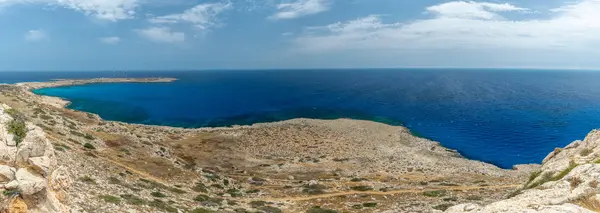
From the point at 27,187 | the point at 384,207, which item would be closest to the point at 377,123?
the point at 384,207

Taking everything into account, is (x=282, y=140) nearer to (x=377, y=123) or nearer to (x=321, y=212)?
(x=377, y=123)

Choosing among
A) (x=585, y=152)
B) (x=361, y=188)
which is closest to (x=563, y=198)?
(x=585, y=152)

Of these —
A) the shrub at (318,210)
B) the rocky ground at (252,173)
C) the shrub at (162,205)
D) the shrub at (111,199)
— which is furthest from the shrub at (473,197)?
the shrub at (111,199)

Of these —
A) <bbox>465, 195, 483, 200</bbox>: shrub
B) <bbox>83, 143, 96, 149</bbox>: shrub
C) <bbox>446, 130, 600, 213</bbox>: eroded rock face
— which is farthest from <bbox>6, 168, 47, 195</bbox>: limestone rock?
<bbox>465, 195, 483, 200</bbox>: shrub

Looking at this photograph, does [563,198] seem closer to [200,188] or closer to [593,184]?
A: [593,184]

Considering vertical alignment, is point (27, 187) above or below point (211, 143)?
above

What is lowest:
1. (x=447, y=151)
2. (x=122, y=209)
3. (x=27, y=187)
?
(x=447, y=151)

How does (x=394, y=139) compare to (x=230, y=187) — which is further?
(x=394, y=139)
